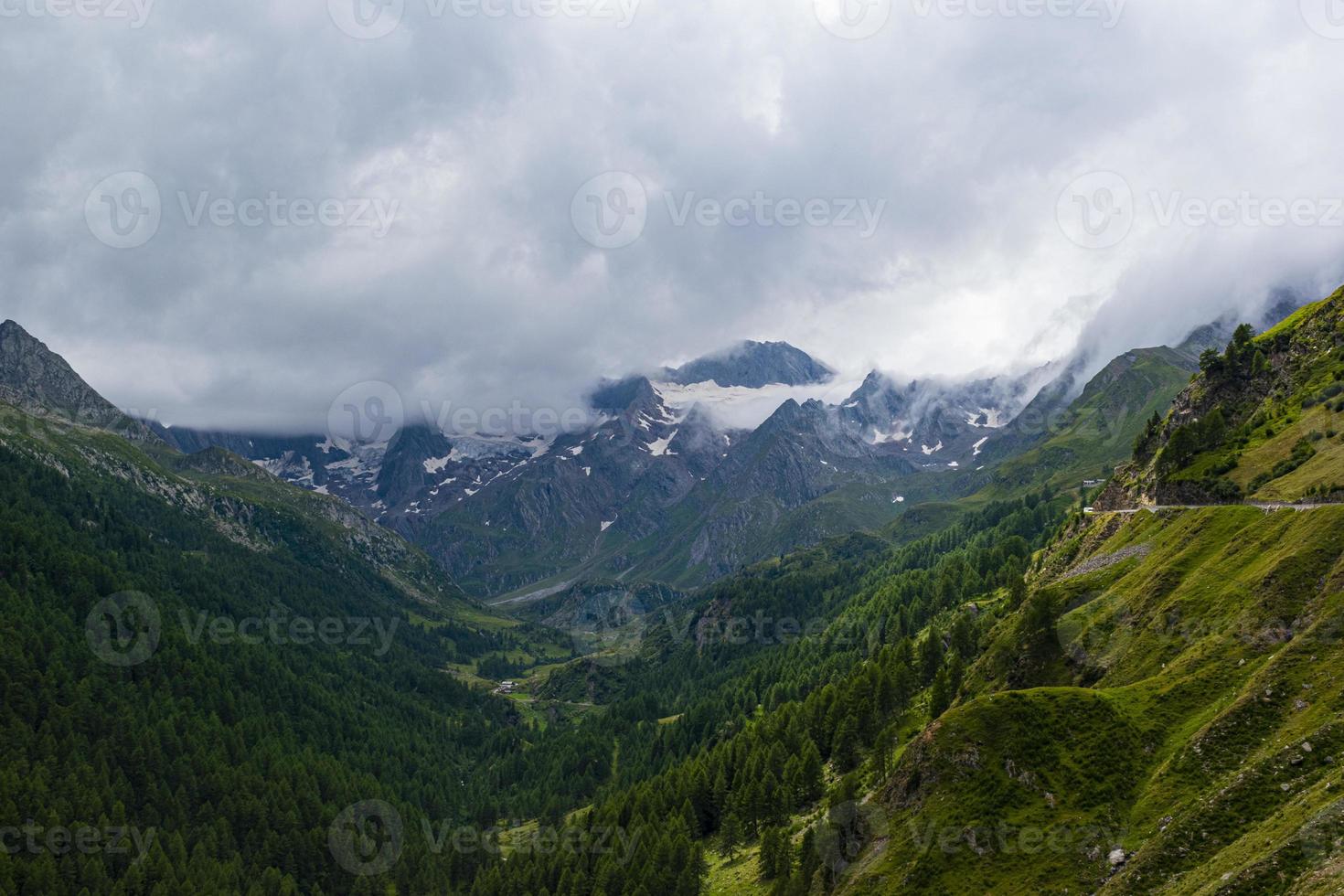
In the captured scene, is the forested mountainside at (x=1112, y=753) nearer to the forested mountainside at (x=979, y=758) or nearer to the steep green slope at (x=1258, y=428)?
the forested mountainside at (x=979, y=758)

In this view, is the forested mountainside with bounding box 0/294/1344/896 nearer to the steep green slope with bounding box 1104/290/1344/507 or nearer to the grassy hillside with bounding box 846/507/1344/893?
the grassy hillside with bounding box 846/507/1344/893

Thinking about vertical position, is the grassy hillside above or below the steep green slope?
below

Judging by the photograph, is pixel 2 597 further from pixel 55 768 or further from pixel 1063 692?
pixel 1063 692

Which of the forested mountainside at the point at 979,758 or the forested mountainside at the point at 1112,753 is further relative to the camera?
the forested mountainside at the point at 979,758

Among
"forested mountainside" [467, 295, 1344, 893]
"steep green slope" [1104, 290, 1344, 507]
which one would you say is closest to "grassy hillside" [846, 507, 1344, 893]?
"forested mountainside" [467, 295, 1344, 893]

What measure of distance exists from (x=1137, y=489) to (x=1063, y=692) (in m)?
82.6

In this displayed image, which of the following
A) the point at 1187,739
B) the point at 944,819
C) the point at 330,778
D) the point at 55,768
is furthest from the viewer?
the point at 330,778

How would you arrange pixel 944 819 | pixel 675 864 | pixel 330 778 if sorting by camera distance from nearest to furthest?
pixel 944 819, pixel 675 864, pixel 330 778

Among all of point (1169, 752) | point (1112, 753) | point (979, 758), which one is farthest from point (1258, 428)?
point (979, 758)

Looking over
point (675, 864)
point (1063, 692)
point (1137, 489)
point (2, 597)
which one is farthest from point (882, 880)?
point (2, 597)

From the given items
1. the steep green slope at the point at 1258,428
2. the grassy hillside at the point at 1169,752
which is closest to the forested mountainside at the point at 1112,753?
the grassy hillside at the point at 1169,752

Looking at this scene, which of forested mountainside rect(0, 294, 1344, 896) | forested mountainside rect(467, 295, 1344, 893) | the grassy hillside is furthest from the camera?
forested mountainside rect(0, 294, 1344, 896)

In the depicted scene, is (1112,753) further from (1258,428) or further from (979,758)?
(1258,428)

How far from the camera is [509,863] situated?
140 m
